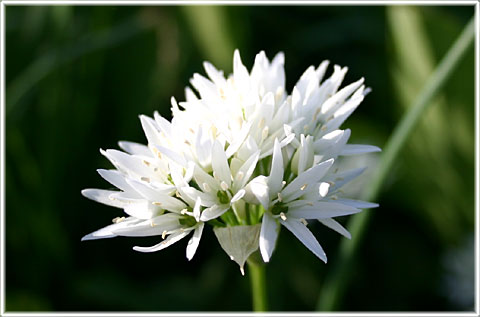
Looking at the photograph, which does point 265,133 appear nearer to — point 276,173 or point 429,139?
point 276,173

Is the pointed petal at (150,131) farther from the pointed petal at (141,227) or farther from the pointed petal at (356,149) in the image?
the pointed petal at (356,149)

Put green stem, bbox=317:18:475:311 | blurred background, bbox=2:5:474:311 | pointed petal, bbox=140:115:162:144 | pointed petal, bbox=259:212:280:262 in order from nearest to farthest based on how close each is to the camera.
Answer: pointed petal, bbox=259:212:280:262 < pointed petal, bbox=140:115:162:144 < green stem, bbox=317:18:475:311 < blurred background, bbox=2:5:474:311

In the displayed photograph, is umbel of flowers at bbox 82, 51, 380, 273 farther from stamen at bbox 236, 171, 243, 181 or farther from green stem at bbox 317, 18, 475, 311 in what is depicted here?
green stem at bbox 317, 18, 475, 311

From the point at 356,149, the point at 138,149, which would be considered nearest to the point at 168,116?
the point at 138,149

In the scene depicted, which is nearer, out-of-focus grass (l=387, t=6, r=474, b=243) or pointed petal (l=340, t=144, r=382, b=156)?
pointed petal (l=340, t=144, r=382, b=156)

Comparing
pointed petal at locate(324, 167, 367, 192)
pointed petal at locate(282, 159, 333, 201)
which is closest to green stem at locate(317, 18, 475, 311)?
pointed petal at locate(324, 167, 367, 192)

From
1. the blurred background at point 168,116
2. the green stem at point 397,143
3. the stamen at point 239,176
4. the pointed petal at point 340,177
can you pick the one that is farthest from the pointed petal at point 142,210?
the blurred background at point 168,116

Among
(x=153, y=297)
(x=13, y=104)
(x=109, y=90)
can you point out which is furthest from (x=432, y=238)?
(x=13, y=104)
